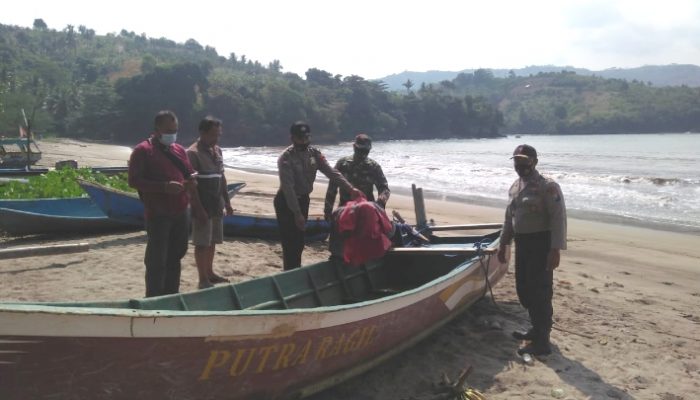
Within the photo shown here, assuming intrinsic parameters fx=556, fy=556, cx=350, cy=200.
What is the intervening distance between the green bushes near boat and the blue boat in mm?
472

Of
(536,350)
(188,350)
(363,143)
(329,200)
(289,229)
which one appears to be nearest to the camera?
(188,350)

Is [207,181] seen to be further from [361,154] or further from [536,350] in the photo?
[536,350]

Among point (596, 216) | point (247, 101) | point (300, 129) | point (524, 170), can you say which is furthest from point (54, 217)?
point (247, 101)

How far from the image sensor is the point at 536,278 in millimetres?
4926

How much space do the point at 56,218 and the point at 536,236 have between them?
7170mm

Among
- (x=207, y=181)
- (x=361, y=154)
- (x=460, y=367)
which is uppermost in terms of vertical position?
(x=361, y=154)

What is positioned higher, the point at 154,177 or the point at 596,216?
the point at 154,177

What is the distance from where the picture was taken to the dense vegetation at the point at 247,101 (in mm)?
64812

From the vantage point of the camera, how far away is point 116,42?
147 m

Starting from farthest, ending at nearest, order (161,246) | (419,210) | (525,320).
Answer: (419,210) < (525,320) < (161,246)

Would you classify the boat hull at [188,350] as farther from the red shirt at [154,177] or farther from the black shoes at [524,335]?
the red shirt at [154,177]

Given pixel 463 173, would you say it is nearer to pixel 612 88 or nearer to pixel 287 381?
pixel 287 381

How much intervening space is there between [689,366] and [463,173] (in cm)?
2436

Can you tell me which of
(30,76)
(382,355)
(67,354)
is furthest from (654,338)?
(30,76)
